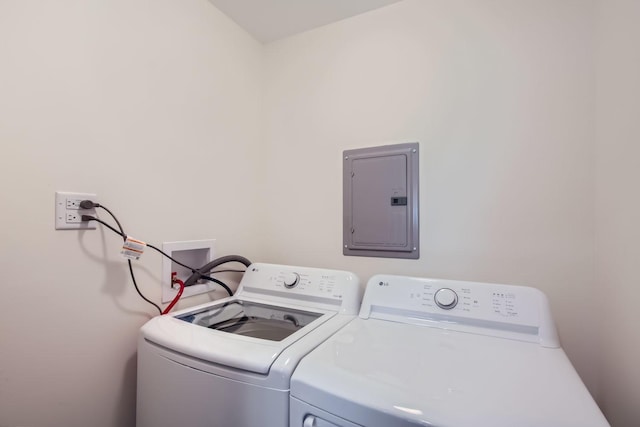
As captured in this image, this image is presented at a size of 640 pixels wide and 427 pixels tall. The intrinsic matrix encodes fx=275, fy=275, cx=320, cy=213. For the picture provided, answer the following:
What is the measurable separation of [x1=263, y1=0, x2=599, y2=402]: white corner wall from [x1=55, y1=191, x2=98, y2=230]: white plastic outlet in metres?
0.90

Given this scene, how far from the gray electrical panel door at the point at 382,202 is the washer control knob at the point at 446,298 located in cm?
26

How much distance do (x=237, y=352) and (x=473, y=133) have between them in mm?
1184

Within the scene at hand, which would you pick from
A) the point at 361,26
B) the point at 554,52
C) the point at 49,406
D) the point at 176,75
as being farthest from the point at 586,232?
the point at 49,406

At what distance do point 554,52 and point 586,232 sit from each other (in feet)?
2.22

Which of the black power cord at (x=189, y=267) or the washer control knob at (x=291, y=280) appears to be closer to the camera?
the black power cord at (x=189, y=267)

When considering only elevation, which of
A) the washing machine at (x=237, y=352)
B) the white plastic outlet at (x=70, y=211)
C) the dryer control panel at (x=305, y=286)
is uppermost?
the white plastic outlet at (x=70, y=211)

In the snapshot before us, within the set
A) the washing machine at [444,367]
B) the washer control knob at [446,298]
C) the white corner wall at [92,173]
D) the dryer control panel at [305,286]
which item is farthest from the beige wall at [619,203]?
the white corner wall at [92,173]

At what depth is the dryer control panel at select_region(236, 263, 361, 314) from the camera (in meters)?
1.12

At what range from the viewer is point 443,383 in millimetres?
612

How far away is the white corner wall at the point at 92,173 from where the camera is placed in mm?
753

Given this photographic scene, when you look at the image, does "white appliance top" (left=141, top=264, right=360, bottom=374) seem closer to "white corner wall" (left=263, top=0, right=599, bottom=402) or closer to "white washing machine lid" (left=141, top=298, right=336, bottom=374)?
"white washing machine lid" (left=141, top=298, right=336, bottom=374)

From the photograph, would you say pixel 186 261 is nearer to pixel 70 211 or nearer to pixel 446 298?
pixel 70 211

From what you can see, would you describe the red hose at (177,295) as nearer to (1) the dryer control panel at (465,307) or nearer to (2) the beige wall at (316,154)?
(2) the beige wall at (316,154)

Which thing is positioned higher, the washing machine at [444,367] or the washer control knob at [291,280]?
the washer control knob at [291,280]
